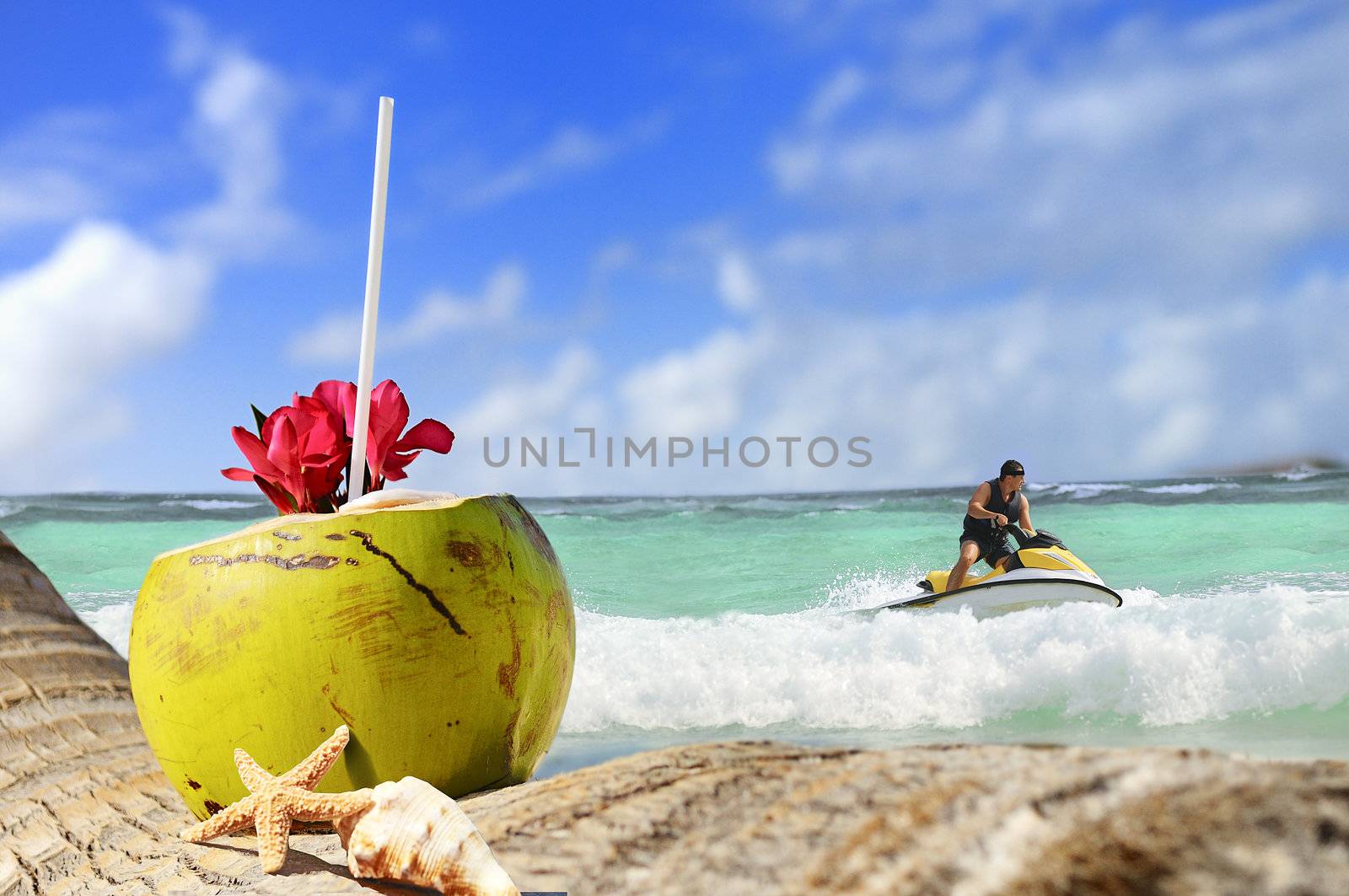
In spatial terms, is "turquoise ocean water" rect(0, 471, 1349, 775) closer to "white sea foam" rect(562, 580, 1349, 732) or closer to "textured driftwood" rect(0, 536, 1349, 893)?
"white sea foam" rect(562, 580, 1349, 732)

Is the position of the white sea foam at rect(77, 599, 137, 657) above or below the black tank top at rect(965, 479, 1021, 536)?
below

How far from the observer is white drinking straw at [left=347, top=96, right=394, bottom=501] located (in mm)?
A: 1498

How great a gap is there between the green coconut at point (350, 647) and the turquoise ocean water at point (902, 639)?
2.27 ft

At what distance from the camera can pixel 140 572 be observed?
8.37 meters

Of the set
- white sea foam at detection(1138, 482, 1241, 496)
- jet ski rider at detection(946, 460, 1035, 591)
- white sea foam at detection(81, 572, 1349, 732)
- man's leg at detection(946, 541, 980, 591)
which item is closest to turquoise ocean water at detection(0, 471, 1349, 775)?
white sea foam at detection(81, 572, 1349, 732)

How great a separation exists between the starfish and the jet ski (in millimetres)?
4691

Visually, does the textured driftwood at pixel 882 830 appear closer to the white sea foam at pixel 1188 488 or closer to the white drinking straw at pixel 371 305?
the white drinking straw at pixel 371 305

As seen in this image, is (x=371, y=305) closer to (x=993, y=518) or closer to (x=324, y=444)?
(x=324, y=444)

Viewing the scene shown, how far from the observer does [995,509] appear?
20.1 feet

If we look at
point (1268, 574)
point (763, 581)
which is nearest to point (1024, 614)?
point (763, 581)

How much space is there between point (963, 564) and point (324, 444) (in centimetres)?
488

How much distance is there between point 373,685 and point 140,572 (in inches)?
326

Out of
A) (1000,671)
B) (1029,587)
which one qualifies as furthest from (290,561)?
(1029,587)

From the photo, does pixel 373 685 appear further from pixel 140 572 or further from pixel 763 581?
pixel 140 572
